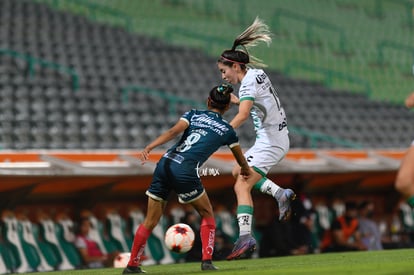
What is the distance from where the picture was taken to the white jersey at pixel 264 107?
35.3 ft

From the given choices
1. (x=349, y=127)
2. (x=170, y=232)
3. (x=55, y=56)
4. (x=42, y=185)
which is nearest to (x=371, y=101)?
(x=349, y=127)

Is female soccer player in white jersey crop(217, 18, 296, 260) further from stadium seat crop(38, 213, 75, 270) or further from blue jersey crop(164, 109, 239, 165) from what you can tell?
stadium seat crop(38, 213, 75, 270)

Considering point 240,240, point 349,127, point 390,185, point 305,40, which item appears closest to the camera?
point 240,240

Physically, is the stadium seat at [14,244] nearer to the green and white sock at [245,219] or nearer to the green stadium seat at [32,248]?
the green stadium seat at [32,248]

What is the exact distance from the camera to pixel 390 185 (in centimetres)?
2295

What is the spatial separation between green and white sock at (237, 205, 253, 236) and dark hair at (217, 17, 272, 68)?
1685mm

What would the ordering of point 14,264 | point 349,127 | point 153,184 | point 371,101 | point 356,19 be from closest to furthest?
point 153,184 → point 14,264 → point 349,127 → point 371,101 → point 356,19

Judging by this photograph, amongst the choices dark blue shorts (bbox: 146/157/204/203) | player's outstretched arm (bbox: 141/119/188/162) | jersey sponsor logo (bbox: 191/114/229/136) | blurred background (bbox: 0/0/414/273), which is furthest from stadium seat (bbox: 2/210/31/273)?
player's outstretched arm (bbox: 141/119/188/162)

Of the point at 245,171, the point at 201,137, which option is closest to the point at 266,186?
the point at 245,171

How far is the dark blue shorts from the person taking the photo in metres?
9.73

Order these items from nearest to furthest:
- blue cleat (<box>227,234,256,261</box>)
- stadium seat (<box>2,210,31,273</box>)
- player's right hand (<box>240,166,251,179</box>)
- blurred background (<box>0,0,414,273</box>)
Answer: player's right hand (<box>240,166,251,179</box>) → blue cleat (<box>227,234,256,261</box>) → stadium seat (<box>2,210,31,273</box>) → blurred background (<box>0,0,414,273</box>)

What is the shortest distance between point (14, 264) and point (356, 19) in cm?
2102

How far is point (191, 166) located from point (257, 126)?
1671mm

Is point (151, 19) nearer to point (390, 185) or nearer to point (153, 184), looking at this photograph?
point (390, 185)
